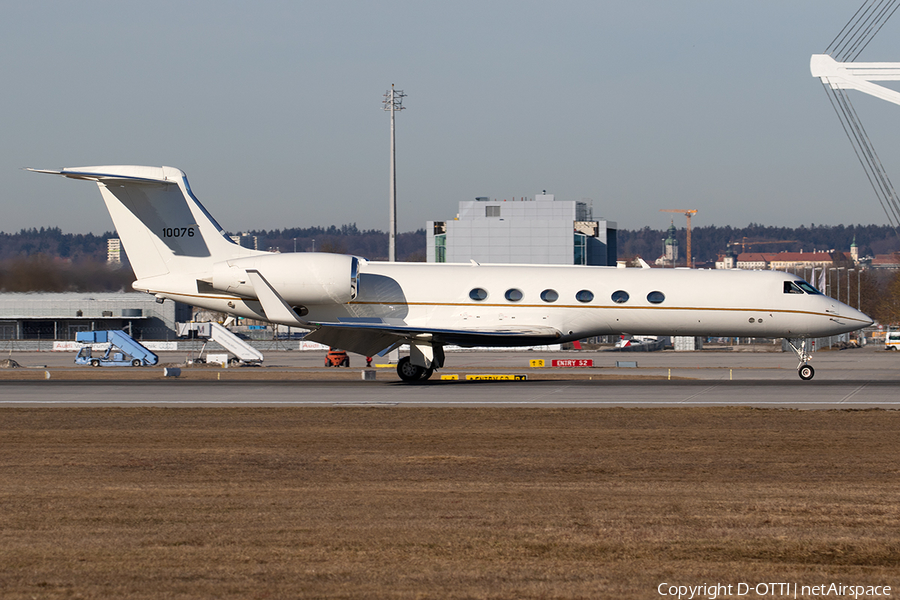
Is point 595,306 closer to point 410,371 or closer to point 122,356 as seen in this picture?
point 410,371

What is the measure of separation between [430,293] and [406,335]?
5.93 ft

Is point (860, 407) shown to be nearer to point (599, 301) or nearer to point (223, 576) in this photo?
point (599, 301)

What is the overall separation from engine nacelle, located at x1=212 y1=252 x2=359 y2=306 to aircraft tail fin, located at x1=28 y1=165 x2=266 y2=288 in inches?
52.3

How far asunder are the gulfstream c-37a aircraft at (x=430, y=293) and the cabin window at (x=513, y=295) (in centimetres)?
3

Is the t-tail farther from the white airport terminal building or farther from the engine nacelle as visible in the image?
the white airport terminal building

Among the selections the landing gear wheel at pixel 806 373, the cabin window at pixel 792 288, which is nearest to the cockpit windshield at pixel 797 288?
the cabin window at pixel 792 288

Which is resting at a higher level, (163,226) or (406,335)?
(163,226)

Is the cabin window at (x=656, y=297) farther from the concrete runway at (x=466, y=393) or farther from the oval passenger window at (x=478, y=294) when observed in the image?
the oval passenger window at (x=478, y=294)

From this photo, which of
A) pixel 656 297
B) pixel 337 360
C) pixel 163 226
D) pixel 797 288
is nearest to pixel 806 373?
pixel 797 288

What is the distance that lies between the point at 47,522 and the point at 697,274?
2275cm

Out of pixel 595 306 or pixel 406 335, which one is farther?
pixel 595 306

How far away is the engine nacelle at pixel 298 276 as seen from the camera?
2634 centimetres

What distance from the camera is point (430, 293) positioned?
27156mm

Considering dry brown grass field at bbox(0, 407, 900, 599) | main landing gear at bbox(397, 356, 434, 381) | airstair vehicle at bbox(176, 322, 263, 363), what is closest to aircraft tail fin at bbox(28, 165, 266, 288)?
main landing gear at bbox(397, 356, 434, 381)
